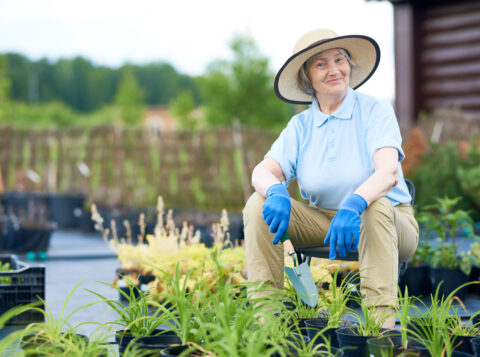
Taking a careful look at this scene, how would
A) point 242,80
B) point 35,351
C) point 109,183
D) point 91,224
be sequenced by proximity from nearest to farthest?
point 35,351, point 91,224, point 109,183, point 242,80

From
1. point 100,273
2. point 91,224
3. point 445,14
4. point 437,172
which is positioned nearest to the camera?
point 100,273

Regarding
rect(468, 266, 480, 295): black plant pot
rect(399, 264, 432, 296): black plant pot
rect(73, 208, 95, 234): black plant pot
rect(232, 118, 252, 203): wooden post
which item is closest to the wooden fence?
rect(232, 118, 252, 203): wooden post

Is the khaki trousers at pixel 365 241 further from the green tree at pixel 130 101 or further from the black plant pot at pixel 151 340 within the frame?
the green tree at pixel 130 101

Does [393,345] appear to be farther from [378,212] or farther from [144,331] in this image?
[144,331]

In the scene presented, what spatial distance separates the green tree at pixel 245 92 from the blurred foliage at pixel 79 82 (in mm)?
25929

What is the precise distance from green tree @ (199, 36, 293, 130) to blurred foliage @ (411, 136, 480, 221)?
2543 cm

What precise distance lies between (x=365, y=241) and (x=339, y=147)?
496mm

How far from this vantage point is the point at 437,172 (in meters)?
6.73

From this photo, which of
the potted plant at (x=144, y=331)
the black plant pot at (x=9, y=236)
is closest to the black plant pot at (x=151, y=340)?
the potted plant at (x=144, y=331)

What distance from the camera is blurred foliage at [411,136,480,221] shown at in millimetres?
6215

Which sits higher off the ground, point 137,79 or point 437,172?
point 137,79

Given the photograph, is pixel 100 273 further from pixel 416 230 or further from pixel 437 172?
pixel 437 172

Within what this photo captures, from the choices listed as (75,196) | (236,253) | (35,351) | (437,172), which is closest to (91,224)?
(75,196)

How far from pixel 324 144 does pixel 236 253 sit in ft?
3.02
